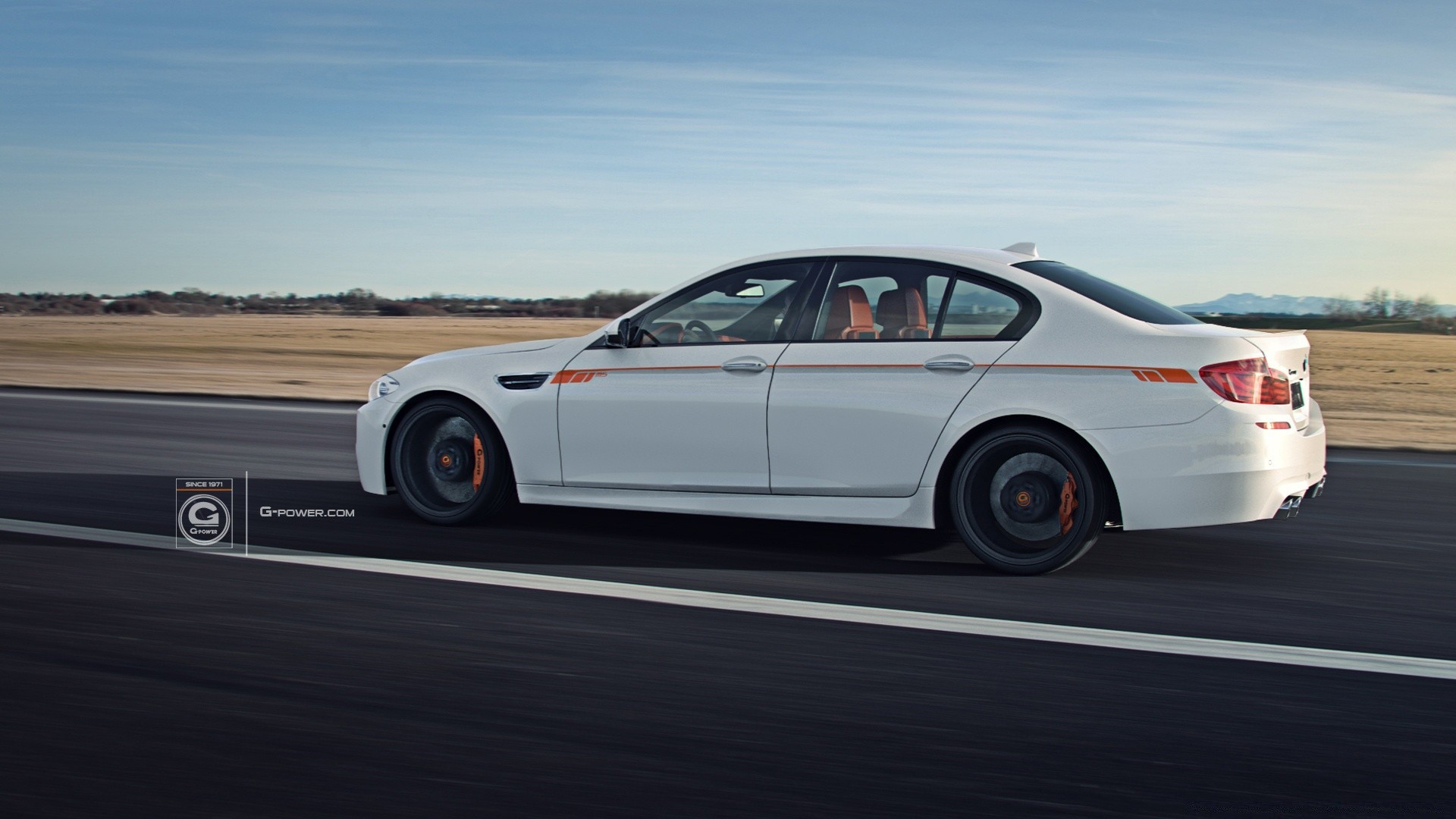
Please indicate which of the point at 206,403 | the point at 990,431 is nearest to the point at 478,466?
the point at 990,431

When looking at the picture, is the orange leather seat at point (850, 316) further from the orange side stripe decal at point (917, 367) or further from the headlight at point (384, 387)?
the headlight at point (384, 387)

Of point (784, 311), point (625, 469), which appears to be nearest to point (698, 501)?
point (625, 469)

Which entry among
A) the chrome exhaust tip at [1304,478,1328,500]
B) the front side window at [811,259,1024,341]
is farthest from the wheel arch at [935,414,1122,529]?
the chrome exhaust tip at [1304,478,1328,500]

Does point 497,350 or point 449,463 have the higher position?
point 497,350

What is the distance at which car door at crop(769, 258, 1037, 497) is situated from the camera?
6.21 metres

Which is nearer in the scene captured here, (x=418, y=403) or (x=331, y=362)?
(x=418, y=403)

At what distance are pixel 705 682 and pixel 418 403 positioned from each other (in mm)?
3583

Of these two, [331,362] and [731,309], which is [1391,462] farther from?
[331,362]

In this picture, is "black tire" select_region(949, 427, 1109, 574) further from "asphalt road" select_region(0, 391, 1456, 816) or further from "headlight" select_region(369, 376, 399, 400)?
"headlight" select_region(369, 376, 399, 400)

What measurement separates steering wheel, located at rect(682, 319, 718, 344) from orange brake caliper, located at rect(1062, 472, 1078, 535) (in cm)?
190

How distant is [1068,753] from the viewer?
149 inches

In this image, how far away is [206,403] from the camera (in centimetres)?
1523

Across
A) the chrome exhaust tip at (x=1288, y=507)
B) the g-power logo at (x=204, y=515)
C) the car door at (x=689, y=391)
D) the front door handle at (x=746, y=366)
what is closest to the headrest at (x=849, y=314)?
the car door at (x=689, y=391)

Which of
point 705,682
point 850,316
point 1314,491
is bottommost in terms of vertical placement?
point 705,682
